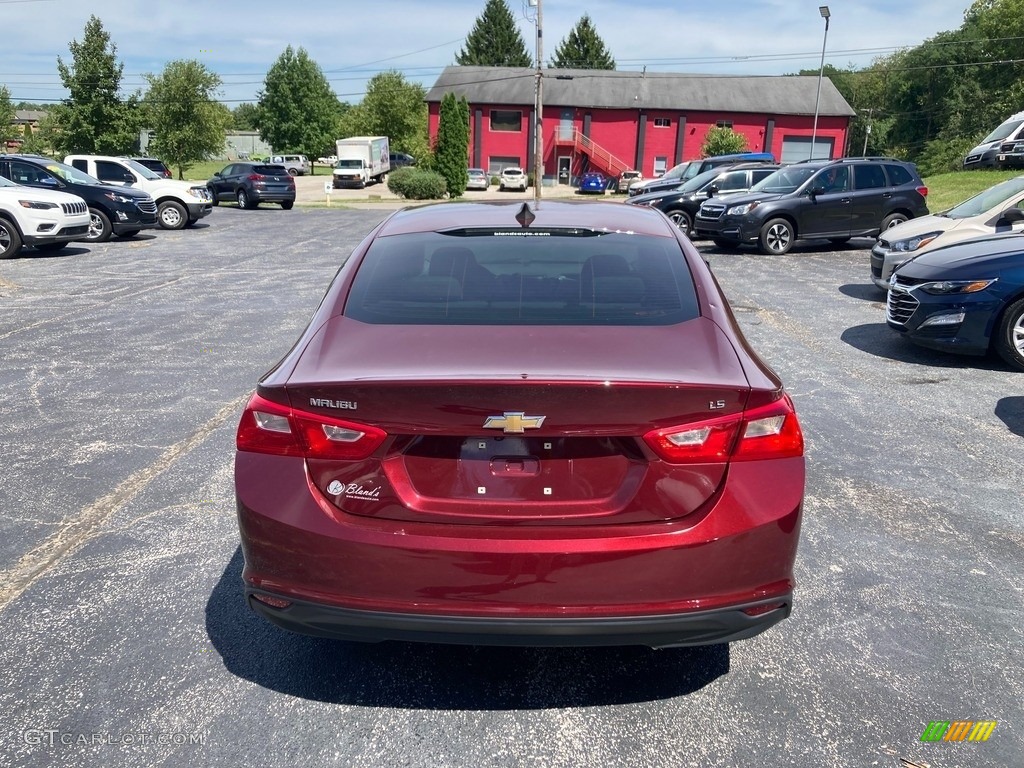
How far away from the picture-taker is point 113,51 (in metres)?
42.5

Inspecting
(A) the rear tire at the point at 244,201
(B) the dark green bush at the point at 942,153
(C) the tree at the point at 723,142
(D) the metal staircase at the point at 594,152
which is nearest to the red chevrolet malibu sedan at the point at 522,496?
(A) the rear tire at the point at 244,201

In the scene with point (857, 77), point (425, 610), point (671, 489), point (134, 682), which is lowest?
point (134, 682)

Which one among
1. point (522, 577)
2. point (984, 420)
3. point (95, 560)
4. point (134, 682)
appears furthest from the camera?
point (984, 420)

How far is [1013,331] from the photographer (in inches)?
284

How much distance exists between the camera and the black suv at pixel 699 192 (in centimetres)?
1925

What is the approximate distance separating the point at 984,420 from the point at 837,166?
12.0 metres

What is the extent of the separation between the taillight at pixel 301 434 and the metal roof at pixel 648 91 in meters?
61.2

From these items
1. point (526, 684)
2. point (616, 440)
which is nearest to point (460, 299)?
point (616, 440)

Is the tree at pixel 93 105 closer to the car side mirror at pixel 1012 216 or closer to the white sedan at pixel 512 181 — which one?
the white sedan at pixel 512 181

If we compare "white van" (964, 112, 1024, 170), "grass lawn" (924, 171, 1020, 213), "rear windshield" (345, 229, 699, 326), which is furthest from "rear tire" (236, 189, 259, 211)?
"rear windshield" (345, 229, 699, 326)

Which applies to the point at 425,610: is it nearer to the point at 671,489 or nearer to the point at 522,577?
the point at 522,577

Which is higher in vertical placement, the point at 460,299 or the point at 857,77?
the point at 857,77

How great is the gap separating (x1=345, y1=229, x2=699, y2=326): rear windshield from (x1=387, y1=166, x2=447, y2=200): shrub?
122 feet

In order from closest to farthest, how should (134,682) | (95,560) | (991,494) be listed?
1. (134,682)
2. (95,560)
3. (991,494)
